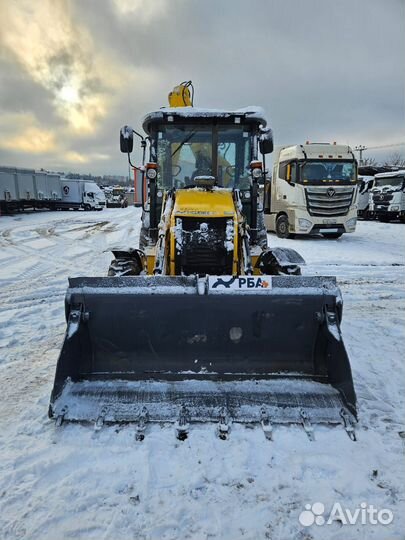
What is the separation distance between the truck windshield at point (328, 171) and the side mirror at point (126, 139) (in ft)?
31.4

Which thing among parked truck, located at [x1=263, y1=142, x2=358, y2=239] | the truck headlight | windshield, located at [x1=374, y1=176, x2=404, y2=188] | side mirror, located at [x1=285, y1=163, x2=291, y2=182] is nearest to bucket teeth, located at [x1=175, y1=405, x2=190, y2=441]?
parked truck, located at [x1=263, y1=142, x2=358, y2=239]

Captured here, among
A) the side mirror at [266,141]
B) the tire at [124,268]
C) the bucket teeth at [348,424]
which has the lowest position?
the bucket teeth at [348,424]

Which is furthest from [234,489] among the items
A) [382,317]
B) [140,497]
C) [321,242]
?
[321,242]

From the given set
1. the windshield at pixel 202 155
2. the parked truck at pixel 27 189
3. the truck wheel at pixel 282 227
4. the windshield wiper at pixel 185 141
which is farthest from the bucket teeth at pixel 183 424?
the parked truck at pixel 27 189

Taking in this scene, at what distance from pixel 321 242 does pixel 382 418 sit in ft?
37.4

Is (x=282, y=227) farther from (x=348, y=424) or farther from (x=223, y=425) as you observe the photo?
(x=223, y=425)

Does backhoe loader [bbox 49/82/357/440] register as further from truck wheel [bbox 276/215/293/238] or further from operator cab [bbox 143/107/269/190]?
truck wheel [bbox 276/215/293/238]

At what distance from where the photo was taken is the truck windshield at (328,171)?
1335 cm

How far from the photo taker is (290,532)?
83.5 inches

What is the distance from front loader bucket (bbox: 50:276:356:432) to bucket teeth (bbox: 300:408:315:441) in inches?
5.5

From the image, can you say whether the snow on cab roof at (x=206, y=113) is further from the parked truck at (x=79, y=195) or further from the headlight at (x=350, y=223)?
the parked truck at (x=79, y=195)

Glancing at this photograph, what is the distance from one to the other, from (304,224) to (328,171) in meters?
1.99

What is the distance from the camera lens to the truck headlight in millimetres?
13625

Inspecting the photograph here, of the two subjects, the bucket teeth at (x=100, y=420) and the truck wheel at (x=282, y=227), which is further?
the truck wheel at (x=282, y=227)
